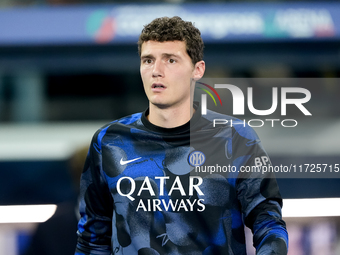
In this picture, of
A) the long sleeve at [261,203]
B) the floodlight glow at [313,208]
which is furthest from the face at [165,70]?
the floodlight glow at [313,208]

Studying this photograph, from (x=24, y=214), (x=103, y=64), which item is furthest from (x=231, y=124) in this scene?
(x=103, y=64)

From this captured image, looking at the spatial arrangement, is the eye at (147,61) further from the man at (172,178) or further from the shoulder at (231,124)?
the shoulder at (231,124)

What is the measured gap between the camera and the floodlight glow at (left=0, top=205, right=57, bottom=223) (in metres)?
2.16

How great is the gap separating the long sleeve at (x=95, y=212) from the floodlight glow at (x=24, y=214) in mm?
682

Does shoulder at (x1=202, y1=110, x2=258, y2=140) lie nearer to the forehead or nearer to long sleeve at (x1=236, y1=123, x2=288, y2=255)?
long sleeve at (x1=236, y1=123, x2=288, y2=255)

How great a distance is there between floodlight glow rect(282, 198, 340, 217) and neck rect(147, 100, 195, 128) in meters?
0.82

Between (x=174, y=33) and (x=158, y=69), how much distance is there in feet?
0.53

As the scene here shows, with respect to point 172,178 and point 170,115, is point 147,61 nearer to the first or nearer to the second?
point 170,115

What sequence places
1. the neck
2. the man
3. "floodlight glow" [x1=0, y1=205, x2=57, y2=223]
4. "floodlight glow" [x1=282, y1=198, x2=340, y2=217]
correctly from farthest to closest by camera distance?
"floodlight glow" [x1=0, y1=205, x2=57, y2=223] < "floodlight glow" [x1=282, y1=198, x2=340, y2=217] < the neck < the man

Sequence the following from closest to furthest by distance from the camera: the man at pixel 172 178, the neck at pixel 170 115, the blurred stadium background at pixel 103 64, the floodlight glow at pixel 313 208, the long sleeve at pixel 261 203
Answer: the long sleeve at pixel 261 203, the man at pixel 172 178, the neck at pixel 170 115, the floodlight glow at pixel 313 208, the blurred stadium background at pixel 103 64

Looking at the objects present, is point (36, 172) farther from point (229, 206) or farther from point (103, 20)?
point (229, 206)

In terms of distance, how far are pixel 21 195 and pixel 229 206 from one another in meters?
5.17

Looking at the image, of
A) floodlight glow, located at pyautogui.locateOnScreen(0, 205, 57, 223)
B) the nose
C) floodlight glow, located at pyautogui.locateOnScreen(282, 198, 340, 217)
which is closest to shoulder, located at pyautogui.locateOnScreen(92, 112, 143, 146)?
the nose

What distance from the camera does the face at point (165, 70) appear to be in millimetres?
1596
